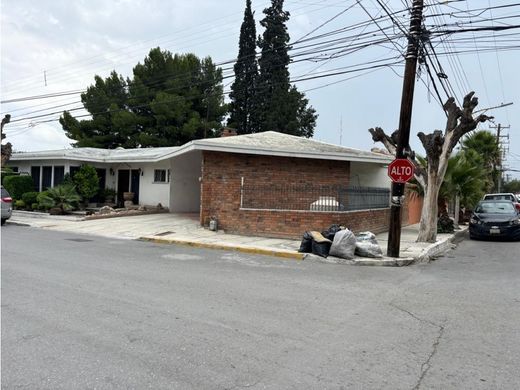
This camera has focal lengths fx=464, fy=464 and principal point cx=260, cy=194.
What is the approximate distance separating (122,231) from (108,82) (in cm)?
2753

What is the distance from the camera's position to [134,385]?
381 centimetres

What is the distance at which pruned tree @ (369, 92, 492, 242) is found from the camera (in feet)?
46.1

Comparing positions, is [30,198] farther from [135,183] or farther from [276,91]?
[276,91]

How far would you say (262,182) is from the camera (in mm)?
16797

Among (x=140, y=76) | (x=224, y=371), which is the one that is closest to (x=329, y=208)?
(x=224, y=371)

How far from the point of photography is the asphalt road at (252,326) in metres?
4.09

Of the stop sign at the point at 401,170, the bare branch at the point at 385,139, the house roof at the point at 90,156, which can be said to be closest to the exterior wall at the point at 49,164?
the house roof at the point at 90,156

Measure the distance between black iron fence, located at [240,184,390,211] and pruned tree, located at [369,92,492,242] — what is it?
2033 millimetres

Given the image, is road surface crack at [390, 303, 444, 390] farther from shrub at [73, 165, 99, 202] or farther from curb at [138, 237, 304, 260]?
shrub at [73, 165, 99, 202]

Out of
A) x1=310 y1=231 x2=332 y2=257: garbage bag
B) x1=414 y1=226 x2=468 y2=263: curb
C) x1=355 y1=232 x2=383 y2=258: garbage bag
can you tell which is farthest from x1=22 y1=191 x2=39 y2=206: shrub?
x1=414 y1=226 x2=468 y2=263: curb

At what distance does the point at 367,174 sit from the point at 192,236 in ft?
30.9

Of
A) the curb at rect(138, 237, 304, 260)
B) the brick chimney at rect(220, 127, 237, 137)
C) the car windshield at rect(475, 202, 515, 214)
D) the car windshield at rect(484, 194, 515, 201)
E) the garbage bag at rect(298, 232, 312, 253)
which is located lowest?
the curb at rect(138, 237, 304, 260)

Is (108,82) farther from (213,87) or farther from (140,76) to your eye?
(213,87)

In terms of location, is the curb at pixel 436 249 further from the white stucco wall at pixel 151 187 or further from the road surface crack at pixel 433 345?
the white stucco wall at pixel 151 187
